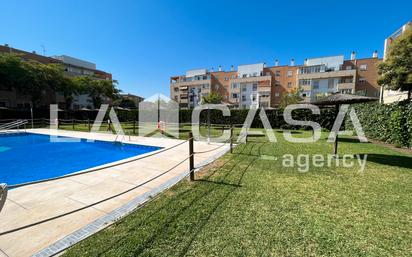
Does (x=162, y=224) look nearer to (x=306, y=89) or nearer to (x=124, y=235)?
(x=124, y=235)

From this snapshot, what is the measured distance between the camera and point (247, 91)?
4472 centimetres

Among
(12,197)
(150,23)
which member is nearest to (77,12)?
(150,23)

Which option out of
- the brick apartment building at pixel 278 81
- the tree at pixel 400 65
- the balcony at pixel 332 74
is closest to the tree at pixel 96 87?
the brick apartment building at pixel 278 81

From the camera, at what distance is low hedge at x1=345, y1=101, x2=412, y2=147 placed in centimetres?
882

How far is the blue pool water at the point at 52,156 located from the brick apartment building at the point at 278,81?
2316 centimetres

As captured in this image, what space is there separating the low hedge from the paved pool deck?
33.8ft

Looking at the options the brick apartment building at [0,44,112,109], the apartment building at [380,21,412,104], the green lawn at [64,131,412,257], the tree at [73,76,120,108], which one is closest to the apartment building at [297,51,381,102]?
the apartment building at [380,21,412,104]

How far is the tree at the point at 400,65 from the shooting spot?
37.0 feet

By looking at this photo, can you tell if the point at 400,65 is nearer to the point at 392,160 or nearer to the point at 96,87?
the point at 392,160

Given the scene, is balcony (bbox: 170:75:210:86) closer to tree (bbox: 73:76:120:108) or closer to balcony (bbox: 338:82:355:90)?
tree (bbox: 73:76:120:108)

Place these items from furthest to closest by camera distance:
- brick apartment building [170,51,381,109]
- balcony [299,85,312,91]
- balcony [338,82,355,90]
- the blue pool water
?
balcony [299,85,312,91], brick apartment building [170,51,381,109], balcony [338,82,355,90], the blue pool water

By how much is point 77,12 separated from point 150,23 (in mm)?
4282

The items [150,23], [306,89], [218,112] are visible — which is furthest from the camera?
[306,89]

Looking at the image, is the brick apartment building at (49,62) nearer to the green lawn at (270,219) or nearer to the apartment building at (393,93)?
the green lawn at (270,219)
